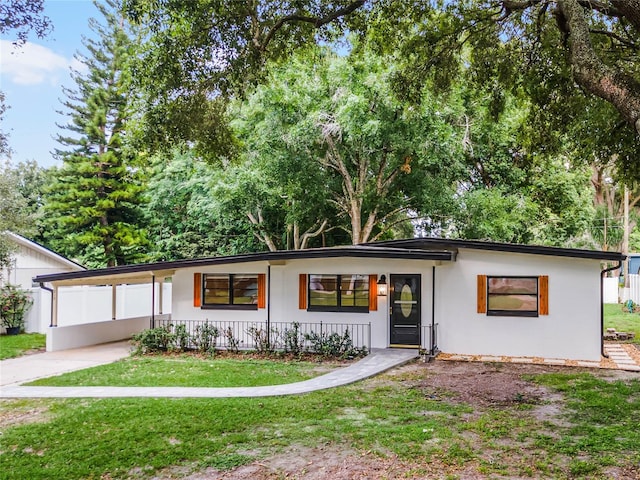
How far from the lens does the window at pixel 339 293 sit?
43.6 ft

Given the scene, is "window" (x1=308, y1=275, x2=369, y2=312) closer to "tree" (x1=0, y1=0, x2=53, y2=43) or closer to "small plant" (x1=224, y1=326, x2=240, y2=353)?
"small plant" (x1=224, y1=326, x2=240, y2=353)

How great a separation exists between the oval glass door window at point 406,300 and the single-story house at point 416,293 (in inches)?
1.0

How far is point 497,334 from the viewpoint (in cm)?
1239

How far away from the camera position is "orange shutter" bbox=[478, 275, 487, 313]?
1245 centimetres

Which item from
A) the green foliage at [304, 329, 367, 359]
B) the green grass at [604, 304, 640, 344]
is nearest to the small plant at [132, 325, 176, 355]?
the green foliage at [304, 329, 367, 359]

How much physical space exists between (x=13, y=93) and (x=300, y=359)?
25.5 feet

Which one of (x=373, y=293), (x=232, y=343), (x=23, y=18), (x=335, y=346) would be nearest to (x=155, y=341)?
(x=232, y=343)

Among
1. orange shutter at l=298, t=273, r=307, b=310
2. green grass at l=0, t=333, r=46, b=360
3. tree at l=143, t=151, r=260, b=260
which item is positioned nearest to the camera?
green grass at l=0, t=333, r=46, b=360

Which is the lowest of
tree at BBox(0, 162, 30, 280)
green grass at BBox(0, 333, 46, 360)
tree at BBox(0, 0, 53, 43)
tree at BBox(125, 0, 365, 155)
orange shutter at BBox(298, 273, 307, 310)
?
green grass at BBox(0, 333, 46, 360)

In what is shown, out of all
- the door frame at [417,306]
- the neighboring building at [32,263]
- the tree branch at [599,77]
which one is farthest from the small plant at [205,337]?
the neighboring building at [32,263]

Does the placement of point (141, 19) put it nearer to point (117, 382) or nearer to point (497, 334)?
point (117, 382)

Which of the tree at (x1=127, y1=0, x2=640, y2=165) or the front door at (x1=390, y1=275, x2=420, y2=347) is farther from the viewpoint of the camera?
the front door at (x1=390, y1=275, x2=420, y2=347)

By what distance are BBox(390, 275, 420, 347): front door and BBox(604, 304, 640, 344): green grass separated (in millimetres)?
6575

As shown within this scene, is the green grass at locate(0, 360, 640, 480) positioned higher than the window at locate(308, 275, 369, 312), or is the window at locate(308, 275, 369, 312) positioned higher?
the window at locate(308, 275, 369, 312)
